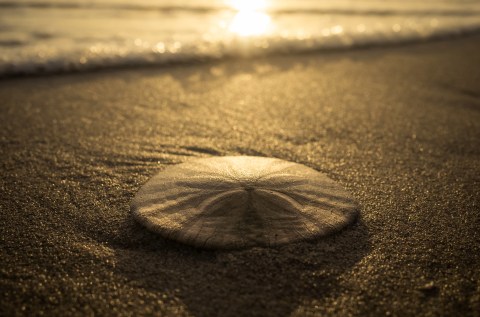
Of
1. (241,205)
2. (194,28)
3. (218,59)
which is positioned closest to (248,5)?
(194,28)

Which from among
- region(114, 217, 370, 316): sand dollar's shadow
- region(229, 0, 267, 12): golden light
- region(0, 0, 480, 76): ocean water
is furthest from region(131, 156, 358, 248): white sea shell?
region(229, 0, 267, 12): golden light

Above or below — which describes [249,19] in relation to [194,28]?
above

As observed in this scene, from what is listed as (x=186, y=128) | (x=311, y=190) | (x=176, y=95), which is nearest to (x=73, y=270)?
(x=311, y=190)

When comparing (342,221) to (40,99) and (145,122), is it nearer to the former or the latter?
(145,122)

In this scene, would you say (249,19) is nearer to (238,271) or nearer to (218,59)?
(218,59)

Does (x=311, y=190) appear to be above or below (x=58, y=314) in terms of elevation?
above

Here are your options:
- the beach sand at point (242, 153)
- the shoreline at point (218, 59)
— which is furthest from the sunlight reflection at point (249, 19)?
the beach sand at point (242, 153)

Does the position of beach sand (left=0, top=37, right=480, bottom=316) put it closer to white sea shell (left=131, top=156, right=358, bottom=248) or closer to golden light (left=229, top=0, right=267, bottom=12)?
white sea shell (left=131, top=156, right=358, bottom=248)

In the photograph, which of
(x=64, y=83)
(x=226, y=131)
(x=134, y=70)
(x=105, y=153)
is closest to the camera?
(x=105, y=153)
